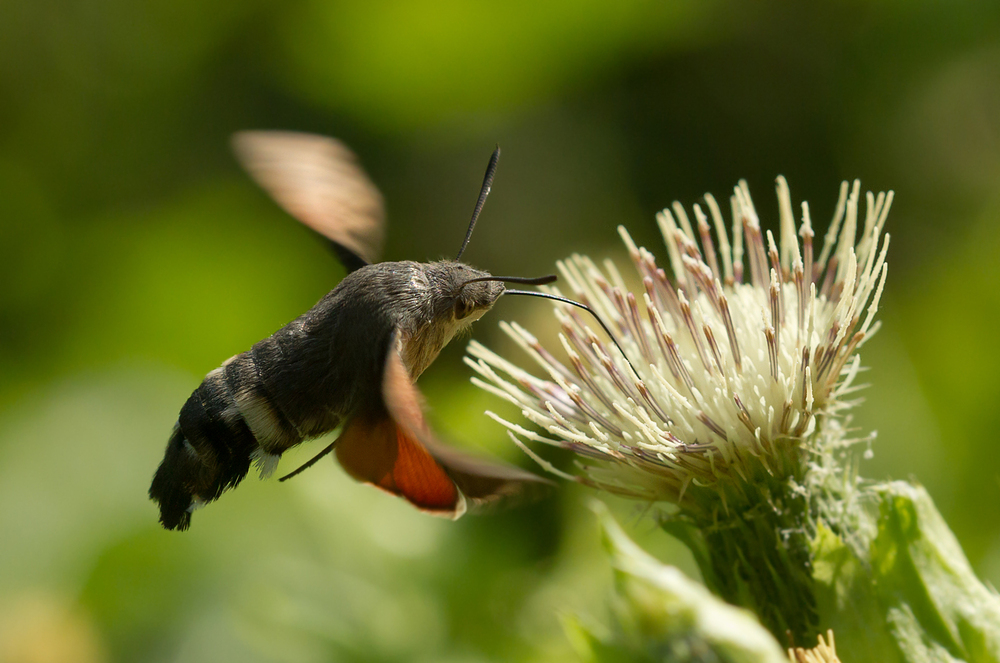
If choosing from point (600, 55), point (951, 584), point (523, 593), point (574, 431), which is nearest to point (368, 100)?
point (600, 55)

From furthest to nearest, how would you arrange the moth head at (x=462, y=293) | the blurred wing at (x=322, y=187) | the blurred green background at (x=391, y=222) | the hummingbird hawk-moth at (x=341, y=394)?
the blurred green background at (x=391, y=222) < the blurred wing at (x=322, y=187) < the moth head at (x=462, y=293) < the hummingbird hawk-moth at (x=341, y=394)

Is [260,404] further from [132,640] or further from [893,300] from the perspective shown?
[893,300]

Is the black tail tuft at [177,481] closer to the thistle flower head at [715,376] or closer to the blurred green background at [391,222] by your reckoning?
the thistle flower head at [715,376]

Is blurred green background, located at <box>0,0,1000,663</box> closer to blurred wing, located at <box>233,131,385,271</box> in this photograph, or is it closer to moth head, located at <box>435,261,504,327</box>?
blurred wing, located at <box>233,131,385,271</box>

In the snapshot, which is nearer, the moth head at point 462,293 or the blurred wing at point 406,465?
the blurred wing at point 406,465

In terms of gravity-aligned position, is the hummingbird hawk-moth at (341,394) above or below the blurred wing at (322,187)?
below

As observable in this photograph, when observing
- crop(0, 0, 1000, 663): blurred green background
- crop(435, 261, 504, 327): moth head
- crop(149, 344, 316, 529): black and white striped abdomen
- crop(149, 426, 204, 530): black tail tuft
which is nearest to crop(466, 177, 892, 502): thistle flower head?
crop(435, 261, 504, 327): moth head

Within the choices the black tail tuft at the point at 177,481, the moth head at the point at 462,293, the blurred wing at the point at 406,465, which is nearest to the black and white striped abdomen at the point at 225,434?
the black tail tuft at the point at 177,481

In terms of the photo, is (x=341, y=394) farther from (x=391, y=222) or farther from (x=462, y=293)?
(x=391, y=222)
